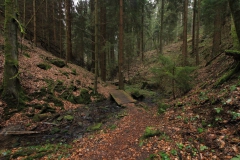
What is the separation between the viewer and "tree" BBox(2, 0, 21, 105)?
6.85 meters

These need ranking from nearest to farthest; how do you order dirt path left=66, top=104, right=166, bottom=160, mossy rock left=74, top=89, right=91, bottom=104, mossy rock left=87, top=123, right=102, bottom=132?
dirt path left=66, top=104, right=166, bottom=160
mossy rock left=87, top=123, right=102, bottom=132
mossy rock left=74, top=89, right=91, bottom=104

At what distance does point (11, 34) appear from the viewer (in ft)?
23.6

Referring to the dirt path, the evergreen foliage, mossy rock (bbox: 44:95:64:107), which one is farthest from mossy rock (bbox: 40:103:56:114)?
the evergreen foliage

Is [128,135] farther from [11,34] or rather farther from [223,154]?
[11,34]

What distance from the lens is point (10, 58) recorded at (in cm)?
709

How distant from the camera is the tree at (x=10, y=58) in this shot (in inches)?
270

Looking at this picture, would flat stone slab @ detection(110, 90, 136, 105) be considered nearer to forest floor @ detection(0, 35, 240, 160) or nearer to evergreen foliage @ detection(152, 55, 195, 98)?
forest floor @ detection(0, 35, 240, 160)

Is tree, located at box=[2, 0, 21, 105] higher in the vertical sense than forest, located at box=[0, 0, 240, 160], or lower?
higher

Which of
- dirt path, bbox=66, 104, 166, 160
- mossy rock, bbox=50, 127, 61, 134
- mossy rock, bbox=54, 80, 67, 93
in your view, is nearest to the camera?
dirt path, bbox=66, 104, 166, 160

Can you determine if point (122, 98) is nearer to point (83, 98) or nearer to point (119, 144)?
point (83, 98)

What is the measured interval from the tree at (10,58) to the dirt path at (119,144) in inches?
177

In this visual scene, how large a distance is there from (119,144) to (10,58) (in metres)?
6.96

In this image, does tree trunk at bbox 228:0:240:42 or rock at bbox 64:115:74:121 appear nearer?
tree trunk at bbox 228:0:240:42

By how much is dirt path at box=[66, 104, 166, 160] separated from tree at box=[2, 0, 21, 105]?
4493 mm
